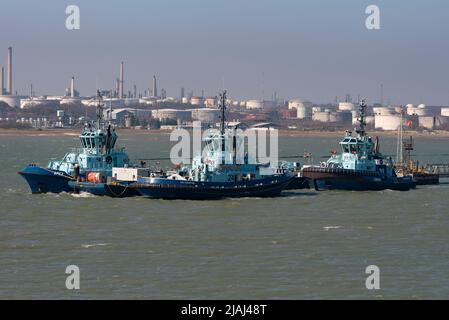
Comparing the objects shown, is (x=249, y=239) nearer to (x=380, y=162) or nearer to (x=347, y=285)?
(x=347, y=285)

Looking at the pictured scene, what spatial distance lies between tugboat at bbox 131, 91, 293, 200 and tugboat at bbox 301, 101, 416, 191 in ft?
22.1

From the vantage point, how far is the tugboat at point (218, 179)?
3349 inches

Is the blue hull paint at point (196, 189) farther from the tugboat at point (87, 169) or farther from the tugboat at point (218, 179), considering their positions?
the tugboat at point (87, 169)

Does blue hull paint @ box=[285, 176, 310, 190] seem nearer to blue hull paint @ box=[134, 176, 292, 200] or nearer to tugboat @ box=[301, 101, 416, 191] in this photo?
tugboat @ box=[301, 101, 416, 191]

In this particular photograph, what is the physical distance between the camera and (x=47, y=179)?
295 ft

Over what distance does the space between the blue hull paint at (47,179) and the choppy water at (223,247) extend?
174cm

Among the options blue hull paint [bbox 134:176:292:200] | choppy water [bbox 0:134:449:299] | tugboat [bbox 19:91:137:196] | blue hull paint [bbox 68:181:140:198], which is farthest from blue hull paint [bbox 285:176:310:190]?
blue hull paint [bbox 68:181:140:198]

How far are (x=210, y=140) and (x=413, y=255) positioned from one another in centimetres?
3391

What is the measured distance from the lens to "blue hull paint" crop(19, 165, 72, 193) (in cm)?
8994

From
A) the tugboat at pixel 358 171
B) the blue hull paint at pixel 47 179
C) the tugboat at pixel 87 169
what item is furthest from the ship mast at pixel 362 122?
the blue hull paint at pixel 47 179

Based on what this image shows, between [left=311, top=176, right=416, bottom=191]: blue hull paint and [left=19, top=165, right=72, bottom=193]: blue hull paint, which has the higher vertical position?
[left=19, top=165, right=72, bottom=193]: blue hull paint

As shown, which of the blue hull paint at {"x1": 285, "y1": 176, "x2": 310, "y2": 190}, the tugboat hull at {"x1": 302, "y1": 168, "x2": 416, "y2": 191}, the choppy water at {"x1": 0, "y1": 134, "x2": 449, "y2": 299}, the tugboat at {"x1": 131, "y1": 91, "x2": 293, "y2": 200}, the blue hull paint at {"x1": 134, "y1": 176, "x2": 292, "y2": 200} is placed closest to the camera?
the choppy water at {"x1": 0, "y1": 134, "x2": 449, "y2": 299}
